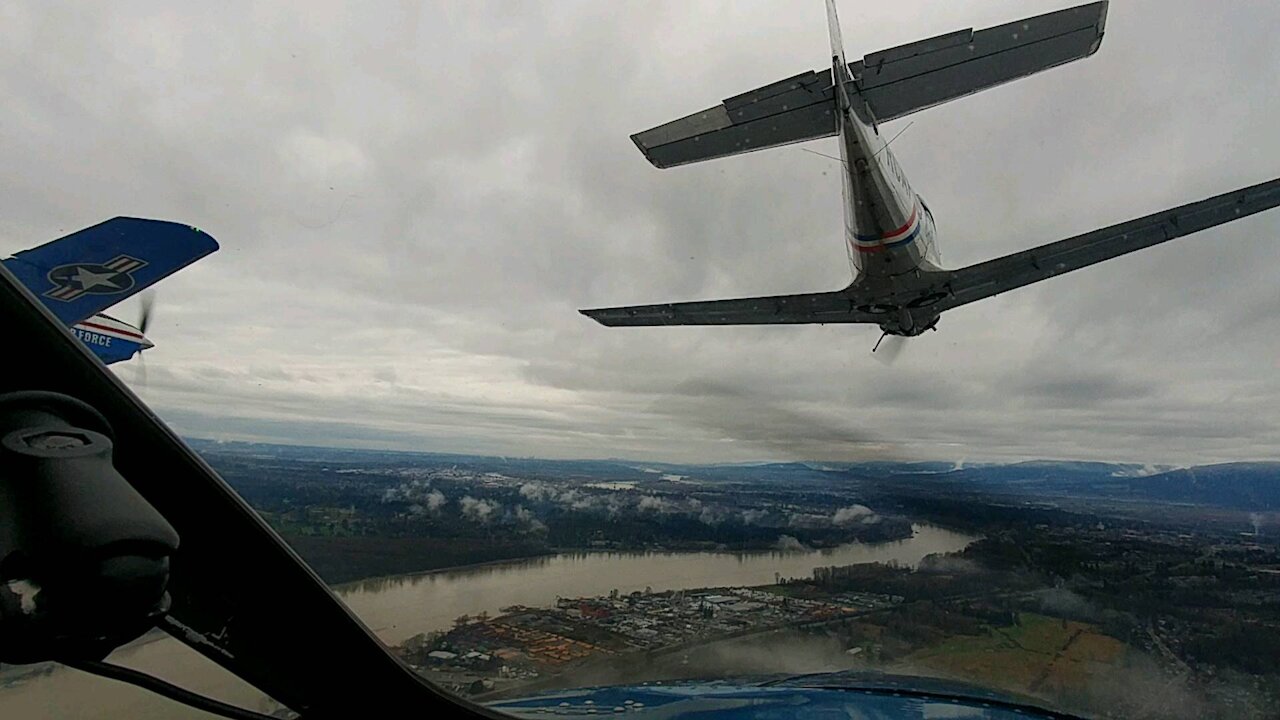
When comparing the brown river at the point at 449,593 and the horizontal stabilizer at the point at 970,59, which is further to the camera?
the horizontal stabilizer at the point at 970,59

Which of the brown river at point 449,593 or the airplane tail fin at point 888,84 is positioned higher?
the airplane tail fin at point 888,84

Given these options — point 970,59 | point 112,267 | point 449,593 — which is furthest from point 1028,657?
point 112,267

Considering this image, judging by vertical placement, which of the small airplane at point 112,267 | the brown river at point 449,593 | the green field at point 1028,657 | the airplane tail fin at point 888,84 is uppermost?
the airplane tail fin at point 888,84

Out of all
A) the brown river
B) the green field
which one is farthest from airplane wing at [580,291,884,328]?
the green field

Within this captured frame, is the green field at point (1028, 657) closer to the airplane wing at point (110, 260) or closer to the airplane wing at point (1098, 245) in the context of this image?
the airplane wing at point (1098, 245)

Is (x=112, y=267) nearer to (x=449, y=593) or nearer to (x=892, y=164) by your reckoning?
(x=449, y=593)

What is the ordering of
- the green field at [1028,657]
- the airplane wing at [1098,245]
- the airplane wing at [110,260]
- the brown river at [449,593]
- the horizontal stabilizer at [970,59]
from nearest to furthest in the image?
the brown river at [449,593] < the airplane wing at [110,260] < the green field at [1028,657] < the horizontal stabilizer at [970,59] < the airplane wing at [1098,245]

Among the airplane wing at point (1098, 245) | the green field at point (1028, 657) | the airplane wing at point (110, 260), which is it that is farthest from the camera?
the airplane wing at point (1098, 245)

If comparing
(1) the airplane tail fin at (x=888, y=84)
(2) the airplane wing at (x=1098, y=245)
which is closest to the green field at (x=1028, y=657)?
(2) the airplane wing at (x=1098, y=245)
